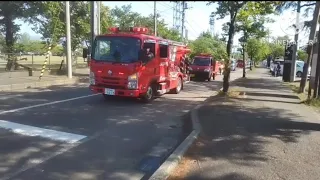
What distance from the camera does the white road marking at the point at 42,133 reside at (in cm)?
741

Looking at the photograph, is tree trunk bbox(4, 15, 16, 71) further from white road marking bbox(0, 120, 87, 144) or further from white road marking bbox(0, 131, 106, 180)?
white road marking bbox(0, 131, 106, 180)

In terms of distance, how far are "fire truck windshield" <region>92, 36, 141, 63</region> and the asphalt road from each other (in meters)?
1.63

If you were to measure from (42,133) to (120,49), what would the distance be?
5243 mm

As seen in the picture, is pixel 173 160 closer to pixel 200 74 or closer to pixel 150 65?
pixel 150 65

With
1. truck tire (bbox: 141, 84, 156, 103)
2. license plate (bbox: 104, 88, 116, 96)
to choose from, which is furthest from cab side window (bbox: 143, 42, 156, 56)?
license plate (bbox: 104, 88, 116, 96)

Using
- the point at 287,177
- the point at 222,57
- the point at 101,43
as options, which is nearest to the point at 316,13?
the point at 222,57

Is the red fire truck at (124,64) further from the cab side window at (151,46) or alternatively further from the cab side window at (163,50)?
the cab side window at (163,50)

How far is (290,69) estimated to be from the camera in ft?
91.1

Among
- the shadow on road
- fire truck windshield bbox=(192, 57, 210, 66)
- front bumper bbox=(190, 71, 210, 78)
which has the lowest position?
the shadow on road

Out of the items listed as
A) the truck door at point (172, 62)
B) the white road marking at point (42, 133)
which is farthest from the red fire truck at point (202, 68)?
the white road marking at point (42, 133)

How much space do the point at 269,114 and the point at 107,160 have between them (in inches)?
227

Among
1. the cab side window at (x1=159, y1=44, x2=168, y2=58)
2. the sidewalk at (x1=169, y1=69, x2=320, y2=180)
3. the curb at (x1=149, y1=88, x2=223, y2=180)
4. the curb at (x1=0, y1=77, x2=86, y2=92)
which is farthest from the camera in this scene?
the curb at (x1=0, y1=77, x2=86, y2=92)

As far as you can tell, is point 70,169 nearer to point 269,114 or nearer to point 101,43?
point 269,114

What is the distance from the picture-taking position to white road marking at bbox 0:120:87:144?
741 centimetres
